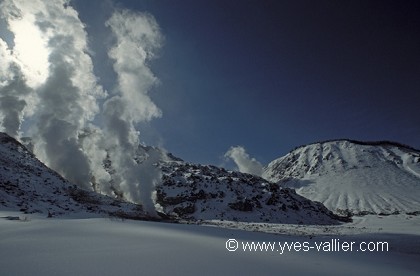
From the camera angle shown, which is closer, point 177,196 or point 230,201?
point 230,201

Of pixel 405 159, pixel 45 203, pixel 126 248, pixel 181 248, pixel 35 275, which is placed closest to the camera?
pixel 35 275

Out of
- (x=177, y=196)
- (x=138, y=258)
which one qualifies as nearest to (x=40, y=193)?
(x=138, y=258)

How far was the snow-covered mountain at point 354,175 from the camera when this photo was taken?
3959 inches

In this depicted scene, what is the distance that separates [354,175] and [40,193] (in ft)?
413

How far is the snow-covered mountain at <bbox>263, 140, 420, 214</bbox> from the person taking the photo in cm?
10056

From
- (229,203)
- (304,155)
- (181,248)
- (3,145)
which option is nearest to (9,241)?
(181,248)

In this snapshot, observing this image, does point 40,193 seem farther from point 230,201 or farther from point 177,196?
point 230,201

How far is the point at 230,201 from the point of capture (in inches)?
2277

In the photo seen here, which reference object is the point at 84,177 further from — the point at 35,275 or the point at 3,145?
the point at 35,275

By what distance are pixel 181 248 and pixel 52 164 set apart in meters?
51.8

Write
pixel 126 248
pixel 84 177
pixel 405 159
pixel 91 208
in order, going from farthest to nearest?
pixel 405 159
pixel 84 177
pixel 91 208
pixel 126 248

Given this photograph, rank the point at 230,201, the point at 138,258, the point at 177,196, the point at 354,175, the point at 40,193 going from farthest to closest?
the point at 354,175, the point at 177,196, the point at 230,201, the point at 40,193, the point at 138,258

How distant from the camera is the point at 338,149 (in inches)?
6590

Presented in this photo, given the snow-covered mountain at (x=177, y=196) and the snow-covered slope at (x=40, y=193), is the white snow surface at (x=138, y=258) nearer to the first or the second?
the snow-covered mountain at (x=177, y=196)
